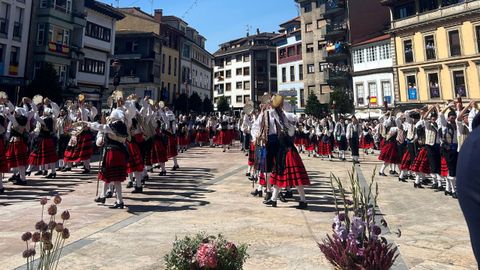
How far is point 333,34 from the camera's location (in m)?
47.4

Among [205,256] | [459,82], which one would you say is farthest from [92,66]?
[205,256]

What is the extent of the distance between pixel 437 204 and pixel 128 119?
725 centimetres

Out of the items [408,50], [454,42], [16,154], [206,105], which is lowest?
[16,154]

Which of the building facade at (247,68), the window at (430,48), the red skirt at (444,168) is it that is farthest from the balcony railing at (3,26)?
the building facade at (247,68)

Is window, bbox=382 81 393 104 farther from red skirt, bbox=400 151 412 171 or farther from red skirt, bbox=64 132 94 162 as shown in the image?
red skirt, bbox=64 132 94 162

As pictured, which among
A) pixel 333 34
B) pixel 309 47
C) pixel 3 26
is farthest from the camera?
pixel 309 47

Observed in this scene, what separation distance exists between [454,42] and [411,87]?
5869mm

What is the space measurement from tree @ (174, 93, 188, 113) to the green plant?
158 ft

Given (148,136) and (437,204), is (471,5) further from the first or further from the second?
(148,136)

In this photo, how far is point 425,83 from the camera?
Result: 35.6m

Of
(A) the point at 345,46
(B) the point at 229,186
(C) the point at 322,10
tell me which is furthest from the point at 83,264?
(C) the point at 322,10

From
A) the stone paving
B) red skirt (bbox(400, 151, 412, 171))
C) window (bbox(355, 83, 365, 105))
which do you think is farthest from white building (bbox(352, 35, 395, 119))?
the stone paving

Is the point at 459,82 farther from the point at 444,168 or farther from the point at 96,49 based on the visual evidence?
the point at 96,49

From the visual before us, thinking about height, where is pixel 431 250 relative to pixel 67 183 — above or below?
below
